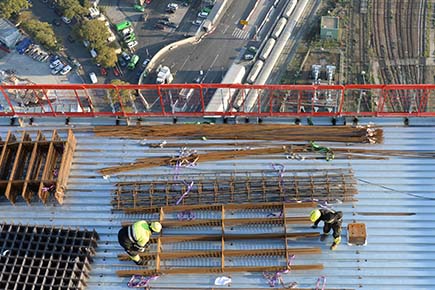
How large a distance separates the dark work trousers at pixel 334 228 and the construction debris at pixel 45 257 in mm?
8730

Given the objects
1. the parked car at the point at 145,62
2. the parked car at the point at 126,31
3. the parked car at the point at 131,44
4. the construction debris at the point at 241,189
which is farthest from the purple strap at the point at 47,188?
the parked car at the point at 126,31

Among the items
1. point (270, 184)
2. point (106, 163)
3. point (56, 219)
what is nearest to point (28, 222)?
point (56, 219)

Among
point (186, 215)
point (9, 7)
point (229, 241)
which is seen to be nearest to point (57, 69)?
point (9, 7)

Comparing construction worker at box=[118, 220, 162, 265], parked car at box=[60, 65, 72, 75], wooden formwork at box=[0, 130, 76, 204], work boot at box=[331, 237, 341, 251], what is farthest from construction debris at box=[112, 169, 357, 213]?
parked car at box=[60, 65, 72, 75]

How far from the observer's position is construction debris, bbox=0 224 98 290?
660 inches

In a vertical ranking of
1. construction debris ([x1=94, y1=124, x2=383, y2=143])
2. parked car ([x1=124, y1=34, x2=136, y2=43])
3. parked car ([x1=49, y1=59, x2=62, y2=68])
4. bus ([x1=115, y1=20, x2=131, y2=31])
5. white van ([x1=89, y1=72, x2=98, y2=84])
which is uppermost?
bus ([x1=115, y1=20, x2=131, y2=31])

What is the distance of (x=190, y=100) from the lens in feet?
157

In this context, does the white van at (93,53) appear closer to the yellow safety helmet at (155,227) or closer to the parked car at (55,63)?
the parked car at (55,63)

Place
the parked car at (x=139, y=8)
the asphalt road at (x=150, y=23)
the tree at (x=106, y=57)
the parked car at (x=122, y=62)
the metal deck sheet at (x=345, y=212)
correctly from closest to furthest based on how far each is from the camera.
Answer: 1. the metal deck sheet at (x=345, y=212)
2. the tree at (x=106, y=57)
3. the parked car at (x=122, y=62)
4. the asphalt road at (x=150, y=23)
5. the parked car at (x=139, y=8)

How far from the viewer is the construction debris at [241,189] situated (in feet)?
60.4

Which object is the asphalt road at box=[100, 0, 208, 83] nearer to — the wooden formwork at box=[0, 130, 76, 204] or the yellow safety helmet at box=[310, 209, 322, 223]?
the wooden formwork at box=[0, 130, 76, 204]

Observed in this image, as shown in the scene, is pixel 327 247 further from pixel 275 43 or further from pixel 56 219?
pixel 275 43

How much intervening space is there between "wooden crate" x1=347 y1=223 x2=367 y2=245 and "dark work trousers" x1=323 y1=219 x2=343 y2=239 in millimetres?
464

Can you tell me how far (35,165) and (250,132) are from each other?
9299mm
